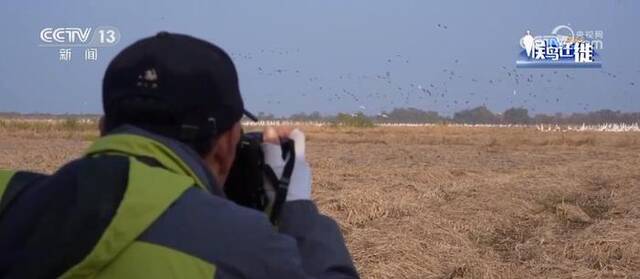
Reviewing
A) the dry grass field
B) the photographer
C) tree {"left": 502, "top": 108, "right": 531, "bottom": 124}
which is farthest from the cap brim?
tree {"left": 502, "top": 108, "right": 531, "bottom": 124}

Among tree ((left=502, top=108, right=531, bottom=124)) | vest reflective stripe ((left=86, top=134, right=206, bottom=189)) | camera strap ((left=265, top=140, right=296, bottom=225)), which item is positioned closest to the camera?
vest reflective stripe ((left=86, top=134, right=206, bottom=189))

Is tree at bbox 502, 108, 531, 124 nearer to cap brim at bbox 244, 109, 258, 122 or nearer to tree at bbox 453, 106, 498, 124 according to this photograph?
tree at bbox 453, 106, 498, 124

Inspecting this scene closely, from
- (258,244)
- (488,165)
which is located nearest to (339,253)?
(258,244)

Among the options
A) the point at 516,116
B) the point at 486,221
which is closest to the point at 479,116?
the point at 516,116

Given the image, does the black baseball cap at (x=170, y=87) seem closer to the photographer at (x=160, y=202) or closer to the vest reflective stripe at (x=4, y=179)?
the photographer at (x=160, y=202)

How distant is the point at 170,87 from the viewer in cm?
173

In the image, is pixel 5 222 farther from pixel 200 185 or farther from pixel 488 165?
pixel 488 165

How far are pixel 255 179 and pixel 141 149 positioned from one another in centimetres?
40

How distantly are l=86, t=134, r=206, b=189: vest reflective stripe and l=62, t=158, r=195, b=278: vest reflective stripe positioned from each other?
2.9 inches

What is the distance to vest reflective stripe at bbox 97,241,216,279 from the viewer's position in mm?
1545

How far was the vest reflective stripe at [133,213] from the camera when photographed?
5.00 feet

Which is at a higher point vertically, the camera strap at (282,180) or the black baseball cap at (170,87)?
the black baseball cap at (170,87)

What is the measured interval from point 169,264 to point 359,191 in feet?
39.7

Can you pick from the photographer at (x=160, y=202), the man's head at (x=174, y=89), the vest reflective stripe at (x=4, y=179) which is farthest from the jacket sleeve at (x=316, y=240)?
the vest reflective stripe at (x=4, y=179)
